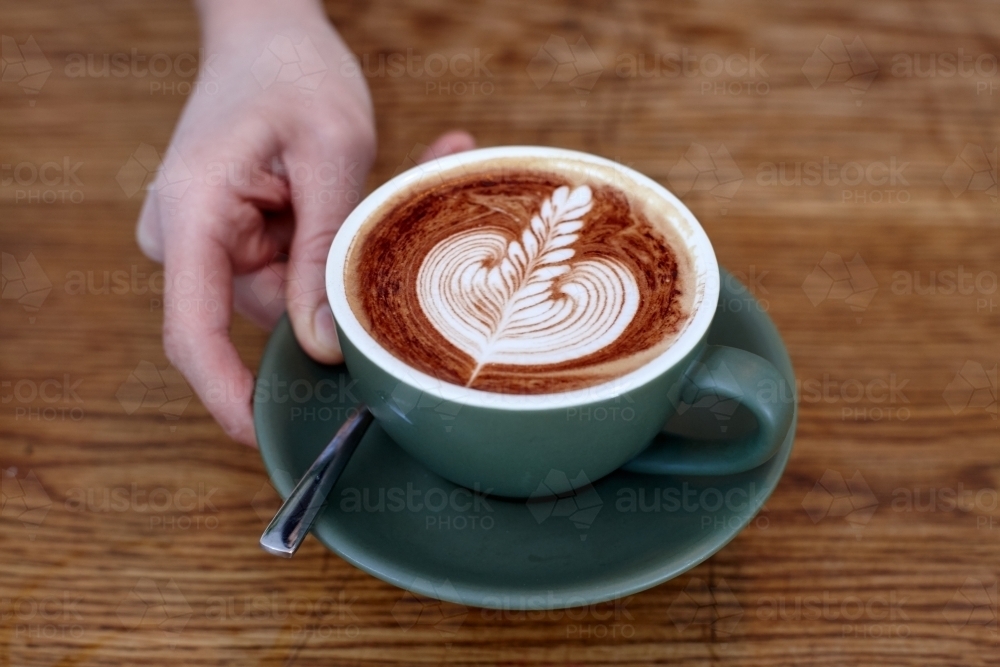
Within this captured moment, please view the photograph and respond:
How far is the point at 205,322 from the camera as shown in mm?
907

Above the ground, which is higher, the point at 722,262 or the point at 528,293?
the point at 528,293

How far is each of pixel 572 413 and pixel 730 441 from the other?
0.66ft

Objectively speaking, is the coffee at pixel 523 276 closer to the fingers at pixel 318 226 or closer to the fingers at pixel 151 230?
the fingers at pixel 318 226

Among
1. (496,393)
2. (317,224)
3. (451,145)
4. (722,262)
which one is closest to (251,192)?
(317,224)

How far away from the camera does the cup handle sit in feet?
2.35

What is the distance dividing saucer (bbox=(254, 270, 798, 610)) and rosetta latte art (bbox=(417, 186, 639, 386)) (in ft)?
0.36

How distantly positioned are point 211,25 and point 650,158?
640 millimetres

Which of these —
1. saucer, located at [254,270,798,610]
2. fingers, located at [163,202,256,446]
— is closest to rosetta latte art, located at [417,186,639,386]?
saucer, located at [254,270,798,610]

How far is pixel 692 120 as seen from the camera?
1.33 meters

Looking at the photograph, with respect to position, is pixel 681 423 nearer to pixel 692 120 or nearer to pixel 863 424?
pixel 863 424

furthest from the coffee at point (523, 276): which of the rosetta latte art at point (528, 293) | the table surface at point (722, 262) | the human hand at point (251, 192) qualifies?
the table surface at point (722, 262)

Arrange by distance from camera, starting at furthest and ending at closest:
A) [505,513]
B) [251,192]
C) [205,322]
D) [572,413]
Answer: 1. [251,192]
2. [205,322]
3. [505,513]
4. [572,413]

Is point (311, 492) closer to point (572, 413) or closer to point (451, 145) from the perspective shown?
point (572, 413)

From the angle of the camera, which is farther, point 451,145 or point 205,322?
point 451,145
